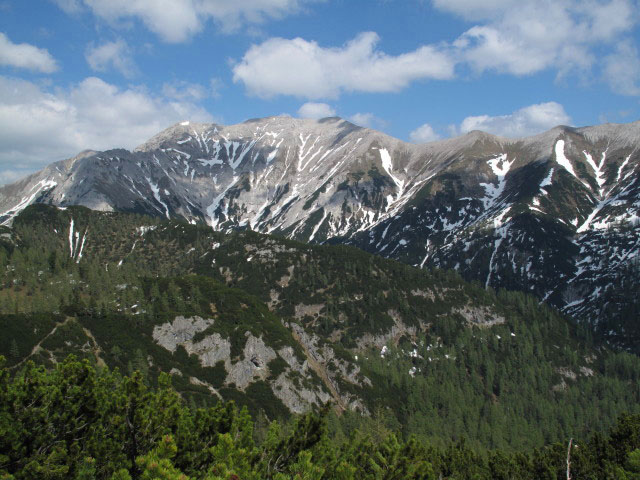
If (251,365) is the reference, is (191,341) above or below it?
above

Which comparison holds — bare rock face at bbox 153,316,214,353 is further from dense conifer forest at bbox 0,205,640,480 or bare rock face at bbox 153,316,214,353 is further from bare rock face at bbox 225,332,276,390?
bare rock face at bbox 225,332,276,390

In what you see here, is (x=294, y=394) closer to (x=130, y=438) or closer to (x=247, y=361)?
(x=247, y=361)

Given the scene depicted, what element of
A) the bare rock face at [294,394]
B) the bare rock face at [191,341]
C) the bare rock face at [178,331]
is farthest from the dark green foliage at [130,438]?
the bare rock face at [178,331]

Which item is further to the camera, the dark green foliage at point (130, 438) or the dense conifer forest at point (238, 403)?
the dense conifer forest at point (238, 403)

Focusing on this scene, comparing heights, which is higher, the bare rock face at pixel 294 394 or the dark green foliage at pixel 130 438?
the dark green foliage at pixel 130 438

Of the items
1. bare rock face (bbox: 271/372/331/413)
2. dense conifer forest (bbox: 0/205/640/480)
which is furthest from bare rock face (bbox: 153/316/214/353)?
bare rock face (bbox: 271/372/331/413)

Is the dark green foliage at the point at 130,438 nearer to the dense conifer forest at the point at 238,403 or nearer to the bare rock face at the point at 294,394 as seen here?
the dense conifer forest at the point at 238,403

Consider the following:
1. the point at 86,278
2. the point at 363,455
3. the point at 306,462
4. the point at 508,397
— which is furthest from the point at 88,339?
the point at 508,397

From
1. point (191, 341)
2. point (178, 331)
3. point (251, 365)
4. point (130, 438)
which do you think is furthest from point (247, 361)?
point (130, 438)

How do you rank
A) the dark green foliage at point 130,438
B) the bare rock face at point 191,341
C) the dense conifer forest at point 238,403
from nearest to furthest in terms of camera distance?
the dark green foliage at point 130,438, the dense conifer forest at point 238,403, the bare rock face at point 191,341

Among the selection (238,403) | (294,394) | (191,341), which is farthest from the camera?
(191,341)

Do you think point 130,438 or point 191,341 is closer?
point 130,438

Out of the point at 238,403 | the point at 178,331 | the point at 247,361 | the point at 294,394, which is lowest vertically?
the point at 294,394

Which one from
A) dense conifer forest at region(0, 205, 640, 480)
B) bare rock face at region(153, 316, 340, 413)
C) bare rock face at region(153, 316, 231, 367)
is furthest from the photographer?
bare rock face at region(153, 316, 231, 367)
